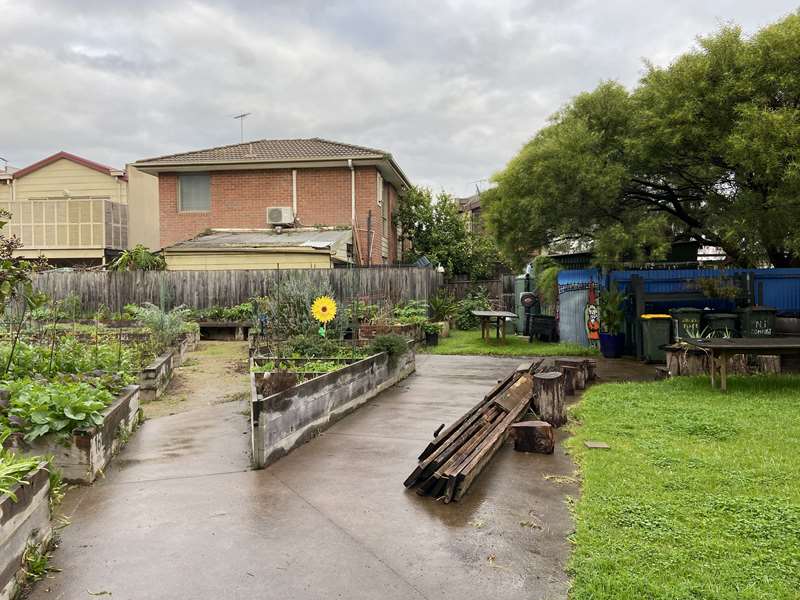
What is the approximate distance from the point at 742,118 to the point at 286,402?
1081 centimetres

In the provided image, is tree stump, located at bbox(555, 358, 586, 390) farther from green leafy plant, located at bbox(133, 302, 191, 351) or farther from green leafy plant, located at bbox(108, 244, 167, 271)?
green leafy plant, located at bbox(108, 244, 167, 271)

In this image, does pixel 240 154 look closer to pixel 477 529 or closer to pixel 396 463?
pixel 396 463

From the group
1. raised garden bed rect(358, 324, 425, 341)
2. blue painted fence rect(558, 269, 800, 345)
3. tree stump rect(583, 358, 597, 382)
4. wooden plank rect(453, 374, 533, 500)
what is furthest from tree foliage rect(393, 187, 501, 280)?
wooden plank rect(453, 374, 533, 500)

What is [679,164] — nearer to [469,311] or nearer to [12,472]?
[469,311]

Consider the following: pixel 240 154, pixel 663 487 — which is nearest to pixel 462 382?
pixel 663 487

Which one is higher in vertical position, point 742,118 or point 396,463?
point 742,118

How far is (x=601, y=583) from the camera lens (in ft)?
11.5

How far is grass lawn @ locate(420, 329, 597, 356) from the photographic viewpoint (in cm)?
1513

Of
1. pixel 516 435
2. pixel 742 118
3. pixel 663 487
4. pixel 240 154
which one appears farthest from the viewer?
pixel 240 154

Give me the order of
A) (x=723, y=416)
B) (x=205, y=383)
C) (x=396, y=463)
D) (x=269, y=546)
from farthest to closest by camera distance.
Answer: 1. (x=205, y=383)
2. (x=723, y=416)
3. (x=396, y=463)
4. (x=269, y=546)

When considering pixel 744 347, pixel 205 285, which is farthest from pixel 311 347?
pixel 205 285

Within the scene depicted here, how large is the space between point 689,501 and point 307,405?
385 cm

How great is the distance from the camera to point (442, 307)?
19.9 metres

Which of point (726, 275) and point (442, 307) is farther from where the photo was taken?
point (442, 307)
